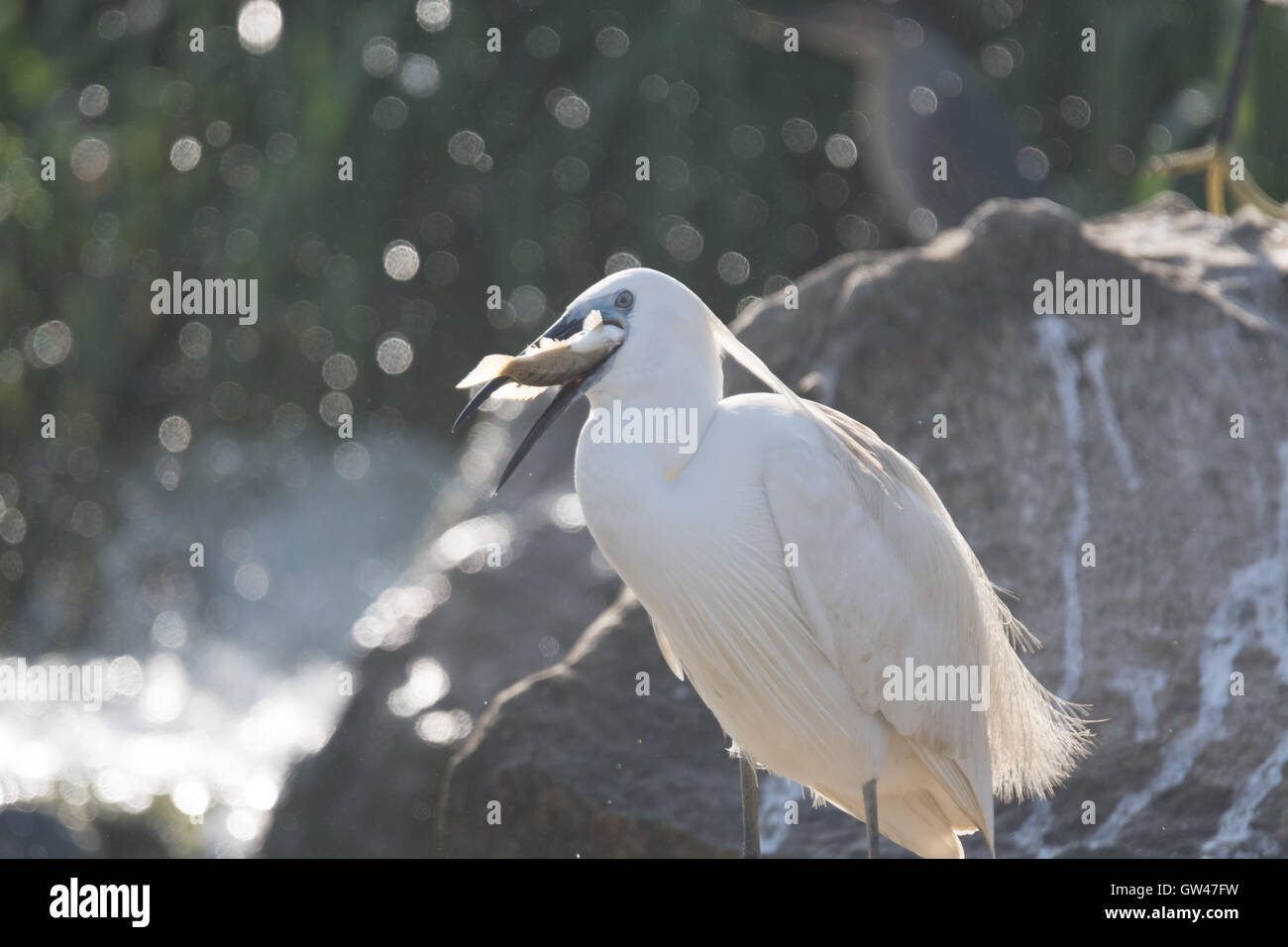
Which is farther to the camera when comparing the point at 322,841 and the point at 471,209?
the point at 471,209

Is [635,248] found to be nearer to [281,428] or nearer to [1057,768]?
[281,428]

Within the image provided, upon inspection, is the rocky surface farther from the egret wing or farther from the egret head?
the egret head

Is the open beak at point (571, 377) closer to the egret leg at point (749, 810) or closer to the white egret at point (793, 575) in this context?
the white egret at point (793, 575)

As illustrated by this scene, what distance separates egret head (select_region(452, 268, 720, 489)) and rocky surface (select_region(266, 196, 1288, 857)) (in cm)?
96

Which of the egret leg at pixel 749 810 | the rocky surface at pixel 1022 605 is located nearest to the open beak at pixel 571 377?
the egret leg at pixel 749 810

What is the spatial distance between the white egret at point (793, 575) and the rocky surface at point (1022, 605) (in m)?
0.36

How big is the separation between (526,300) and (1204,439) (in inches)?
193

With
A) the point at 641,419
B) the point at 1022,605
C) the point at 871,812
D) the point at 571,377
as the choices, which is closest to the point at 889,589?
the point at 871,812

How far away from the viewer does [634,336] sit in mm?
2287

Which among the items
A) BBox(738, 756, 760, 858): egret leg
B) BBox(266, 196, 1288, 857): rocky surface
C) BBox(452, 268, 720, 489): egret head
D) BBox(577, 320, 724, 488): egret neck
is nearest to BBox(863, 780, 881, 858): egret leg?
BBox(738, 756, 760, 858): egret leg

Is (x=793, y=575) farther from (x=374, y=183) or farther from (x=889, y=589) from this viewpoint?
(x=374, y=183)

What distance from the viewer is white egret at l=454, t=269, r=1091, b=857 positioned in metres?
2.32

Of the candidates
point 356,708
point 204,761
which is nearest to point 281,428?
point 204,761

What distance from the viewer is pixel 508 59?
828 centimetres
